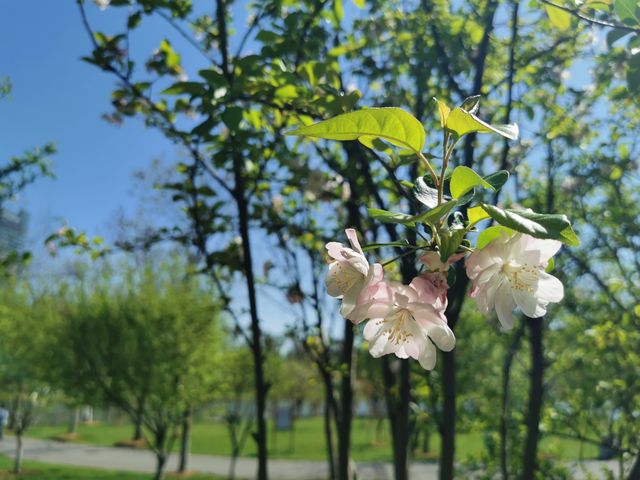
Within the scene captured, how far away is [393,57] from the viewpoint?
Answer: 9.12 ft

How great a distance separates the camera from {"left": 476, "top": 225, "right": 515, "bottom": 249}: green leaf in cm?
61

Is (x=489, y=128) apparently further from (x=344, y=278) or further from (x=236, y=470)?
(x=236, y=470)

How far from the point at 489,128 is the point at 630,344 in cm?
373

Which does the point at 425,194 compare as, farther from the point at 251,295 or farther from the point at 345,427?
the point at 345,427

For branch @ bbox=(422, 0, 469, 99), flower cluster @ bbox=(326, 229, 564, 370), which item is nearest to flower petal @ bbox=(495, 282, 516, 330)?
flower cluster @ bbox=(326, 229, 564, 370)

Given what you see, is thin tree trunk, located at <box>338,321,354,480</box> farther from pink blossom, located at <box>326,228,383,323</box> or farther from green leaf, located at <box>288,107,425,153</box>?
green leaf, located at <box>288,107,425,153</box>

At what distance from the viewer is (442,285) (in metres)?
0.65

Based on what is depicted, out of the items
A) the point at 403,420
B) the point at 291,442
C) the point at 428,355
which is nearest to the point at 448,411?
the point at 403,420

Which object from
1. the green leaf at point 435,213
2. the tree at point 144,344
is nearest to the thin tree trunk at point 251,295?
the green leaf at point 435,213

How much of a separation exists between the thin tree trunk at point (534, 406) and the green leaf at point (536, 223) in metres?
2.18

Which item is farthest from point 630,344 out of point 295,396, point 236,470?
point 295,396

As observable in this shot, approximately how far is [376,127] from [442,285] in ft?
0.67

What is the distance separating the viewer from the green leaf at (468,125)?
0.57 metres

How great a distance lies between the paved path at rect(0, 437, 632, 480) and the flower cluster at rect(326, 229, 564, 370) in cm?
1201
